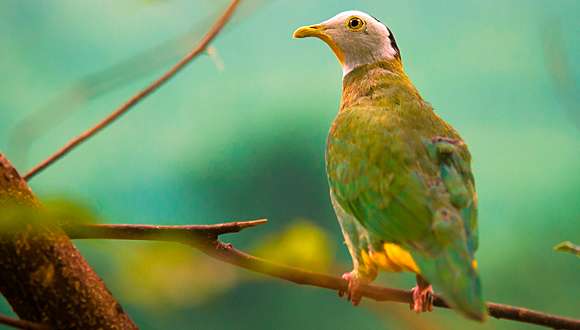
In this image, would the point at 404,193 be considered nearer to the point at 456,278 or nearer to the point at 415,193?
the point at 415,193

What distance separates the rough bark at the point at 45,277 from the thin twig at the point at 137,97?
0.34 ft

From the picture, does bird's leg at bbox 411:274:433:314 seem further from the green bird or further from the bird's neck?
the bird's neck

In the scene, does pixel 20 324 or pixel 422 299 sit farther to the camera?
pixel 422 299

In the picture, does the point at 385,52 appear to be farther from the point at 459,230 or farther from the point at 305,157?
the point at 305,157

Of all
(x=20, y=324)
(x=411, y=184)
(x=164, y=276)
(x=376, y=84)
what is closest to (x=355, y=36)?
(x=376, y=84)

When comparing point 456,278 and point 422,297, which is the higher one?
point 456,278

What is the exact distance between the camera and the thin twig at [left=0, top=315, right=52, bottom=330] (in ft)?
2.06

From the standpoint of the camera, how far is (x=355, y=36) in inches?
50.4

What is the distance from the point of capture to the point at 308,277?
2.53 feet

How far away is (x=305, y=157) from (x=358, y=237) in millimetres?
1801

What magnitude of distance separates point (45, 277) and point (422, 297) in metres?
0.79

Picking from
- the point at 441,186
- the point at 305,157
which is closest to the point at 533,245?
the point at 305,157

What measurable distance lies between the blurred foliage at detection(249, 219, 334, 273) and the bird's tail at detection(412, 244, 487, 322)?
227 millimetres

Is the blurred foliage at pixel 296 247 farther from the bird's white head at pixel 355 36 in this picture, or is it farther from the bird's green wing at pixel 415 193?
the bird's white head at pixel 355 36
